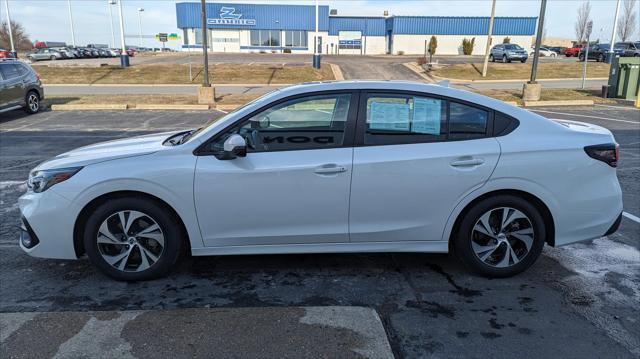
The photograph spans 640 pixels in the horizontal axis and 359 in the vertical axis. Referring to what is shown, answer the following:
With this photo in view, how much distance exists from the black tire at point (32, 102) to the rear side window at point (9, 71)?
0.82 m

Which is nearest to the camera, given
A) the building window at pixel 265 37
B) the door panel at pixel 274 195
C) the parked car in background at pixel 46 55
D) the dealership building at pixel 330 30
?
the door panel at pixel 274 195

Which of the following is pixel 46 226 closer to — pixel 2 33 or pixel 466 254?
pixel 466 254

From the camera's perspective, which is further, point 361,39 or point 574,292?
point 361,39

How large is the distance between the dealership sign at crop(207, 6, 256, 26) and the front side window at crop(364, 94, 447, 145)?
66.8 metres

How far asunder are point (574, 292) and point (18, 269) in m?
4.61

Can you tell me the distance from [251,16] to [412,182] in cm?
6756

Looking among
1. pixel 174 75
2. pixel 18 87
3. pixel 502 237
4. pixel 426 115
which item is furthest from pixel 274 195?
pixel 174 75

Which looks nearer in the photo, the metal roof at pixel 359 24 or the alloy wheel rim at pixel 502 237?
the alloy wheel rim at pixel 502 237

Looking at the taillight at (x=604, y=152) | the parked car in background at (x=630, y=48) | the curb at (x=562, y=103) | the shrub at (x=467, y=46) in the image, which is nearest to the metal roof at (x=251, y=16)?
the shrub at (x=467, y=46)

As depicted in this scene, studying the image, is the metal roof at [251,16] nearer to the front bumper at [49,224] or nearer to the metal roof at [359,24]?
the metal roof at [359,24]

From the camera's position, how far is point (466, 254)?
3.94 metres

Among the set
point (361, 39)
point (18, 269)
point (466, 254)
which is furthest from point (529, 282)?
point (361, 39)

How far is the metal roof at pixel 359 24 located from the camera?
6656 centimetres

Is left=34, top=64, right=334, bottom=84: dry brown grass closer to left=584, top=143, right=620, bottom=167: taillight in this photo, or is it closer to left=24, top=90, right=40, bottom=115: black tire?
left=24, top=90, right=40, bottom=115: black tire
